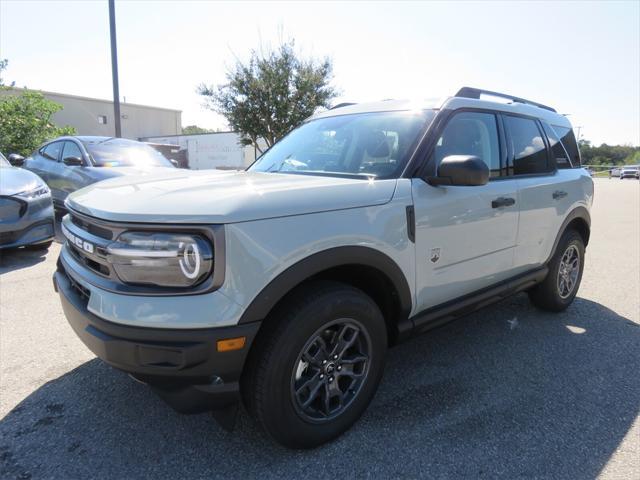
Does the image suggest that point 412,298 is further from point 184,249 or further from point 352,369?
point 184,249

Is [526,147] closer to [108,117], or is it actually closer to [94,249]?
[94,249]

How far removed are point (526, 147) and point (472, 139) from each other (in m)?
0.81

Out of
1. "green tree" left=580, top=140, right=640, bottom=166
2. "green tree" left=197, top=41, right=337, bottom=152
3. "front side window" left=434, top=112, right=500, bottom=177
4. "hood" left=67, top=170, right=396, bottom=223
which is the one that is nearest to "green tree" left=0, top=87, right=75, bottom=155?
"green tree" left=197, top=41, right=337, bottom=152

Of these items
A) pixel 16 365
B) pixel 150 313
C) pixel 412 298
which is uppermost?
pixel 150 313

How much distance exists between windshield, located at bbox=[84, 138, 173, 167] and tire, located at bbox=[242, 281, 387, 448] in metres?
6.46

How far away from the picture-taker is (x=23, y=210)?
535cm

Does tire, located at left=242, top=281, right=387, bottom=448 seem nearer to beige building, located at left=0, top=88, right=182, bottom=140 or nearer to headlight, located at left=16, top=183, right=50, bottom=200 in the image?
headlight, located at left=16, top=183, right=50, bottom=200

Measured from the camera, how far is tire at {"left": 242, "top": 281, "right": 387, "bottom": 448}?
1.95 meters

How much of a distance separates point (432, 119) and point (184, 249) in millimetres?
1742

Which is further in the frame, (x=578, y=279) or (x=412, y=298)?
(x=578, y=279)

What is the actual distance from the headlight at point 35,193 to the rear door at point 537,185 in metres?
5.46

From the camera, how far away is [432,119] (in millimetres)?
2697

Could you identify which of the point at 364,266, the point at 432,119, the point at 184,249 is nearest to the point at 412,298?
the point at 364,266

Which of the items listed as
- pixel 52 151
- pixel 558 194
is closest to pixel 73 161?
pixel 52 151
